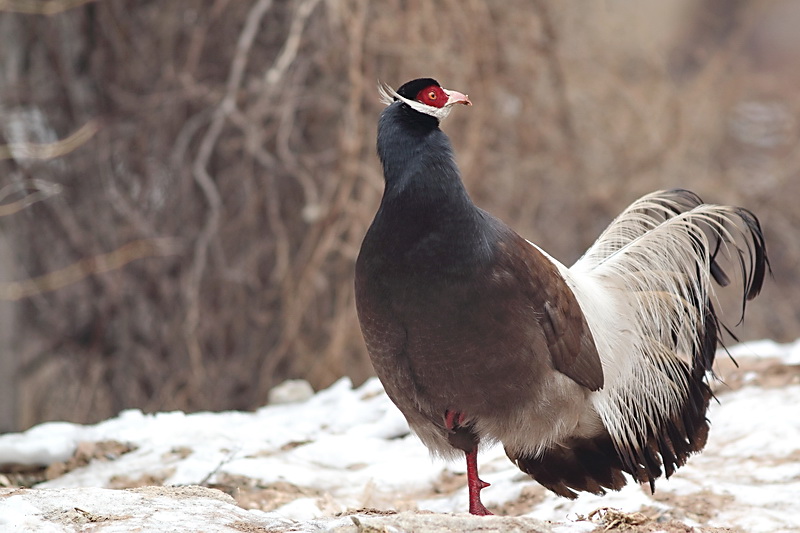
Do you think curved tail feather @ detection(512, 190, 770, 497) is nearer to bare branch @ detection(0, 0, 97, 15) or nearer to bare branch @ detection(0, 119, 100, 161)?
bare branch @ detection(0, 119, 100, 161)

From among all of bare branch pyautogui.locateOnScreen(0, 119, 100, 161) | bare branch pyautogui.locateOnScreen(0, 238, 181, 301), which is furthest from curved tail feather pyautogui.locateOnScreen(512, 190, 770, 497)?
bare branch pyautogui.locateOnScreen(0, 238, 181, 301)

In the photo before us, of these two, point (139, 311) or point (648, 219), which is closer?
point (648, 219)

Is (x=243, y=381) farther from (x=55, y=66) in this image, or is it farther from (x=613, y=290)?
(x=613, y=290)

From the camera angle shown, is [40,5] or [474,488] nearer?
[474,488]

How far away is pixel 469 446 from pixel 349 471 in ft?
3.78

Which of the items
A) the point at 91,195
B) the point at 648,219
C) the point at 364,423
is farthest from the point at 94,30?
the point at 648,219

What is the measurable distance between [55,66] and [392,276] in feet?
16.0

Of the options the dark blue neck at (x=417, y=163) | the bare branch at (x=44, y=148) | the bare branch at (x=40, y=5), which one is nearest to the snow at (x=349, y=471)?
the dark blue neck at (x=417, y=163)

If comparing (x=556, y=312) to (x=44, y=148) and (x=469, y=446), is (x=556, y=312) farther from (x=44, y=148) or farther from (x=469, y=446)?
(x=44, y=148)

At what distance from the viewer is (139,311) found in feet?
22.8

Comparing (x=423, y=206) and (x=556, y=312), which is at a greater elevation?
(x=423, y=206)

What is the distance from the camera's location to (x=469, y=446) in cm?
338

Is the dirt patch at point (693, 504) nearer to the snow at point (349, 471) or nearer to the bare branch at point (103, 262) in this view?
the snow at point (349, 471)

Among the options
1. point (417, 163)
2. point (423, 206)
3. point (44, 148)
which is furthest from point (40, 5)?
point (423, 206)
